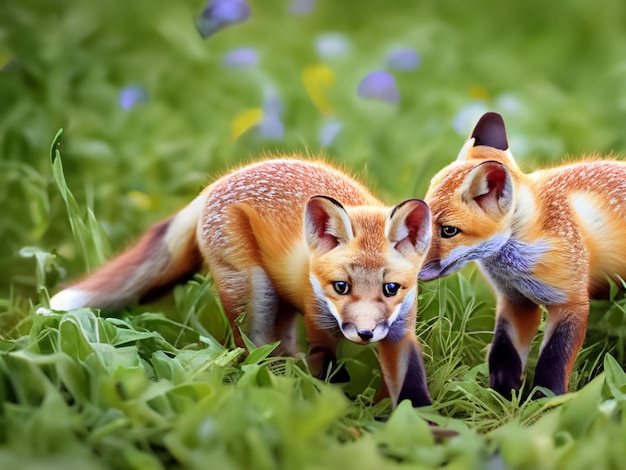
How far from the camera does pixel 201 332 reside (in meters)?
3.40

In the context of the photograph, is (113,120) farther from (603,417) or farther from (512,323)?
(603,417)

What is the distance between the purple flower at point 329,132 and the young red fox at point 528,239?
7.81ft

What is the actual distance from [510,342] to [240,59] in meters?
3.76

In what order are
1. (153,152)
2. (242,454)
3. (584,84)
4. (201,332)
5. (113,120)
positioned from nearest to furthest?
(242,454), (201,332), (153,152), (113,120), (584,84)

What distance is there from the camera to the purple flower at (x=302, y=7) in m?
7.57

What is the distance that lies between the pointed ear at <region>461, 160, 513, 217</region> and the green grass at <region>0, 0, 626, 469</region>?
1.92 feet

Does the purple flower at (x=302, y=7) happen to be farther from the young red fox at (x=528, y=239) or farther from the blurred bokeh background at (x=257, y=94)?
the young red fox at (x=528, y=239)

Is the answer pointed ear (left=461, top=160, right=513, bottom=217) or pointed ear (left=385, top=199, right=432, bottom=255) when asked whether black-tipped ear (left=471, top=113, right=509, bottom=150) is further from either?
pointed ear (left=385, top=199, right=432, bottom=255)

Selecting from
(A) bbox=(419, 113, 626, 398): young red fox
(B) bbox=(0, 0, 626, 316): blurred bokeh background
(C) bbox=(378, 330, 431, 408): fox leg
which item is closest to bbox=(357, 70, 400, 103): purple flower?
(B) bbox=(0, 0, 626, 316): blurred bokeh background

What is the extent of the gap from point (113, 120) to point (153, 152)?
53 centimetres

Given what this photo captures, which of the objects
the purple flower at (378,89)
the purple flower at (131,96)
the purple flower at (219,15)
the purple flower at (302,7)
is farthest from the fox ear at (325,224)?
the purple flower at (302,7)

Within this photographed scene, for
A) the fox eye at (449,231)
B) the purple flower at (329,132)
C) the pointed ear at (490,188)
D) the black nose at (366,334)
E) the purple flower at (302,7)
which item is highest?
the purple flower at (302,7)

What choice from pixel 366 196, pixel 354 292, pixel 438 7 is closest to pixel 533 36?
pixel 438 7

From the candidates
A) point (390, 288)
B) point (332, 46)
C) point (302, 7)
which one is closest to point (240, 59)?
point (332, 46)
